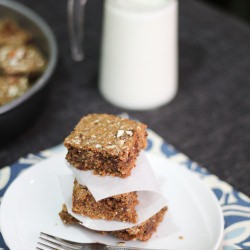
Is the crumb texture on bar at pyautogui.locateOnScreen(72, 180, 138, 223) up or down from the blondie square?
up

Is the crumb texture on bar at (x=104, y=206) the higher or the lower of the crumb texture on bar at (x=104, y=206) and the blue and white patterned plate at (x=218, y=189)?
the higher

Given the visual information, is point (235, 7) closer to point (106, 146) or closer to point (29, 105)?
point (29, 105)

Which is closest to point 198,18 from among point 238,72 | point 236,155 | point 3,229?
point 238,72

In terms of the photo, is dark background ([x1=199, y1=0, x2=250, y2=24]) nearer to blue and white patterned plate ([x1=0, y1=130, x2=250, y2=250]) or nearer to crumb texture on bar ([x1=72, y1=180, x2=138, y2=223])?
blue and white patterned plate ([x1=0, y1=130, x2=250, y2=250])

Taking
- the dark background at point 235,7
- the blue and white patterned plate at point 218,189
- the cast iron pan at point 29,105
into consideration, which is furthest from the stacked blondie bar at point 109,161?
the dark background at point 235,7

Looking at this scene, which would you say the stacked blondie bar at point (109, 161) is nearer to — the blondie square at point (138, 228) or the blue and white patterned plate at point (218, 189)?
the blondie square at point (138, 228)

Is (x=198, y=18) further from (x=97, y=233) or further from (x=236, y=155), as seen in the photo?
(x=97, y=233)

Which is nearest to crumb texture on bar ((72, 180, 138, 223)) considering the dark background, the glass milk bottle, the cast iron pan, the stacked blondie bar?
the stacked blondie bar
